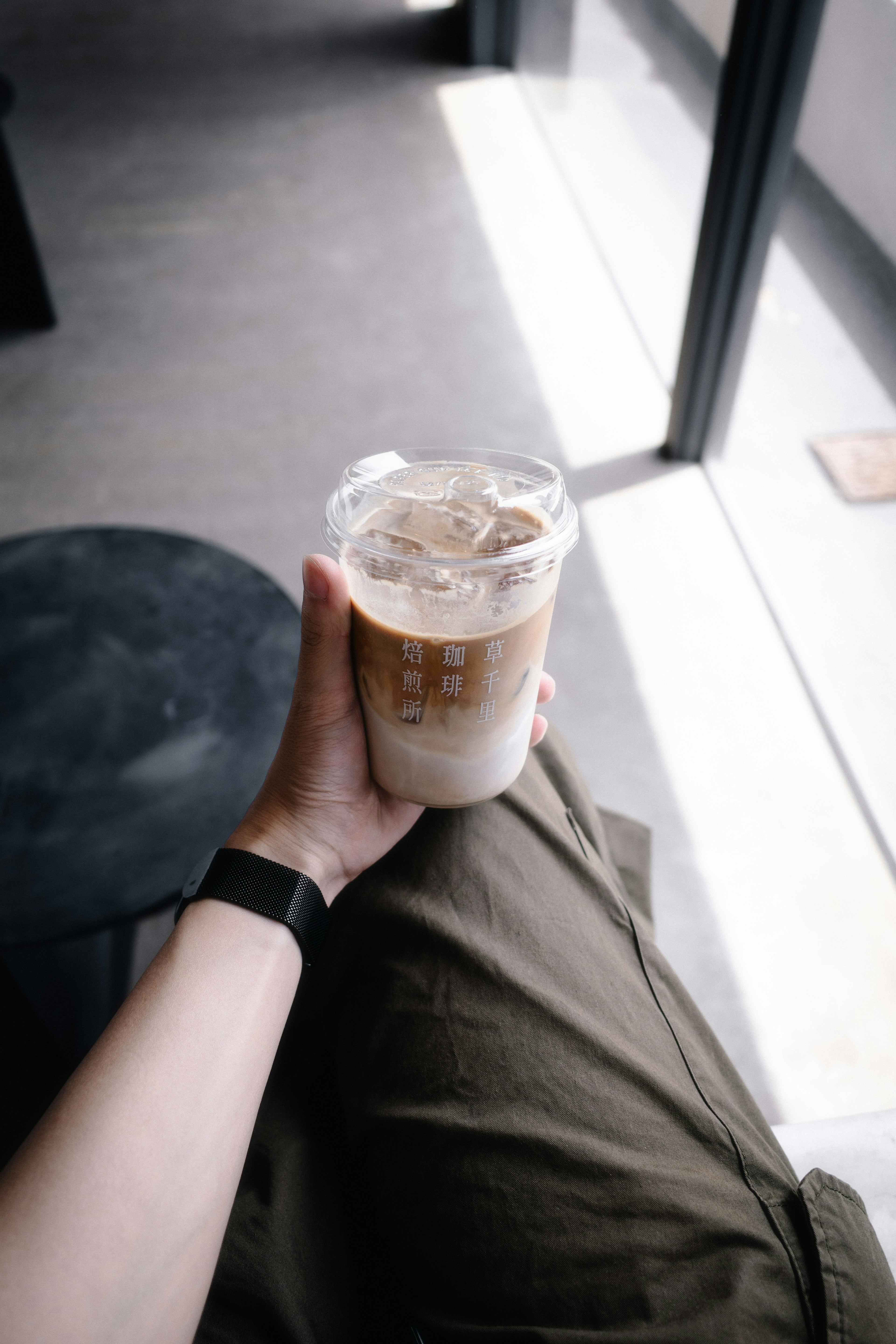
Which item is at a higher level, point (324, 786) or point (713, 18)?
point (713, 18)

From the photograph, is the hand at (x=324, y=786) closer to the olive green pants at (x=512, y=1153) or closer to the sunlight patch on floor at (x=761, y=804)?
the olive green pants at (x=512, y=1153)

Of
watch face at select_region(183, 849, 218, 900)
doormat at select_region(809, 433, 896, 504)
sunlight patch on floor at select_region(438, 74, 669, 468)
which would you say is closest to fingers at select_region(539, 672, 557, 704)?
watch face at select_region(183, 849, 218, 900)

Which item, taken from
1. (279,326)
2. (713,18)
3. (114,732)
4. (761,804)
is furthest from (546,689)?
(279,326)

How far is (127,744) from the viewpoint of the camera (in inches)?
51.4

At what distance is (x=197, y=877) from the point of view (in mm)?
780

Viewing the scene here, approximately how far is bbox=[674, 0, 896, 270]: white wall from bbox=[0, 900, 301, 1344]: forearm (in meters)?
1.68

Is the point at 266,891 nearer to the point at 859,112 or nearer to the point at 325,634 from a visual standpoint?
the point at 325,634

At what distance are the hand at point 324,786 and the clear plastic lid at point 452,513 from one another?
0.20 feet

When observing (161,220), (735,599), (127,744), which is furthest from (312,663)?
(161,220)

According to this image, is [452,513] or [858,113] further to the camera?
[858,113]

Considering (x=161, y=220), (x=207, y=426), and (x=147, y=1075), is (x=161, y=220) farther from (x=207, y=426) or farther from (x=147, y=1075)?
(x=147, y=1075)

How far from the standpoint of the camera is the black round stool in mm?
1149

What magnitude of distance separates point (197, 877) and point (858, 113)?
1766 millimetres

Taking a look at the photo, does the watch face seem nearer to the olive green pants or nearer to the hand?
the hand
